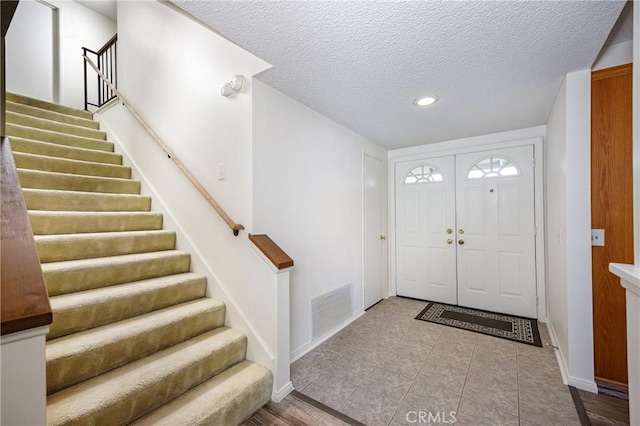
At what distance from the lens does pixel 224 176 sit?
2.15 meters

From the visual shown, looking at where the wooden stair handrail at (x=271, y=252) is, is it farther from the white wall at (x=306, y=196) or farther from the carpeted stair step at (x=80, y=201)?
the carpeted stair step at (x=80, y=201)

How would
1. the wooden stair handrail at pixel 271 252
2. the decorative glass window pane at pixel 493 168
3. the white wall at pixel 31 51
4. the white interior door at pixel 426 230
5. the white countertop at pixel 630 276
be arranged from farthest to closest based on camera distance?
1. the white wall at pixel 31 51
2. the white interior door at pixel 426 230
3. the decorative glass window pane at pixel 493 168
4. the wooden stair handrail at pixel 271 252
5. the white countertop at pixel 630 276

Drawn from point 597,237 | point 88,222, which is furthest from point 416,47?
point 88,222

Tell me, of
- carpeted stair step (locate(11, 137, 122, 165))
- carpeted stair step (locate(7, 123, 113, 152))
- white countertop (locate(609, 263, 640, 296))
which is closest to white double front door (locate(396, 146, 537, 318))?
white countertop (locate(609, 263, 640, 296))

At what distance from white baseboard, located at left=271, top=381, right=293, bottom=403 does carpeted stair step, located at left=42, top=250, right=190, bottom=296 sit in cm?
125

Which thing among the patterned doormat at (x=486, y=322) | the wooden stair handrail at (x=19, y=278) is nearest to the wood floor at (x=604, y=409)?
the patterned doormat at (x=486, y=322)

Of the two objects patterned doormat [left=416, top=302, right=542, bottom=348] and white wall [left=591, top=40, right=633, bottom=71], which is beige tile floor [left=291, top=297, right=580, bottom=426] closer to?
patterned doormat [left=416, top=302, right=542, bottom=348]

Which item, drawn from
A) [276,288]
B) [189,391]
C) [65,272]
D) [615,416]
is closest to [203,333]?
[189,391]

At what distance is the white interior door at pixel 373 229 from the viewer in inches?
135

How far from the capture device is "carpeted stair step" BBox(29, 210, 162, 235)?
1960 millimetres

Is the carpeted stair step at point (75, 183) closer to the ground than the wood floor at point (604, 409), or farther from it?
farther from it

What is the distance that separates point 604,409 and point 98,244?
3.58 metres

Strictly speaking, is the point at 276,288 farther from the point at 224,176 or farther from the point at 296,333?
the point at 224,176

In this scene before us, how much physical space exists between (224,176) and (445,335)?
2.57 m
